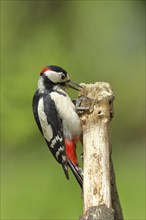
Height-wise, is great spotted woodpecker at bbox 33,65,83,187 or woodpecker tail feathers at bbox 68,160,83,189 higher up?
great spotted woodpecker at bbox 33,65,83,187

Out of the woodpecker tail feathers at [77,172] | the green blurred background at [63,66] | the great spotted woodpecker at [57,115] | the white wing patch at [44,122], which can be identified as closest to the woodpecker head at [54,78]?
the great spotted woodpecker at [57,115]

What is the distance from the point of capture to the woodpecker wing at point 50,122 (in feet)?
14.0

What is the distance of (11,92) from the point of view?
955 cm

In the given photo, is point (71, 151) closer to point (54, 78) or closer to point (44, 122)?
point (44, 122)

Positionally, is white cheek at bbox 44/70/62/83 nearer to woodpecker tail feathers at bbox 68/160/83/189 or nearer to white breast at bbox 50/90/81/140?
white breast at bbox 50/90/81/140

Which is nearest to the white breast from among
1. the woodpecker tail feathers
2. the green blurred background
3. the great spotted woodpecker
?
the great spotted woodpecker

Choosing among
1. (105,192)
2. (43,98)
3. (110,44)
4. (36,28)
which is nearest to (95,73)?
(110,44)

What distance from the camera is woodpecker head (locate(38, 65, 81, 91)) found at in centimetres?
430

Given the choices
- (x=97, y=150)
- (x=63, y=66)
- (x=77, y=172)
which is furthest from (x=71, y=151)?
(x=63, y=66)

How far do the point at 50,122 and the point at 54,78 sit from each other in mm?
255

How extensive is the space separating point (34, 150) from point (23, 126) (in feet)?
1.44

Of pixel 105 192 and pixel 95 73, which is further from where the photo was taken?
pixel 95 73

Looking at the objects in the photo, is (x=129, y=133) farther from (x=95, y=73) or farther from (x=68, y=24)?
(x=68, y=24)

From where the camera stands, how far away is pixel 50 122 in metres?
4.28
